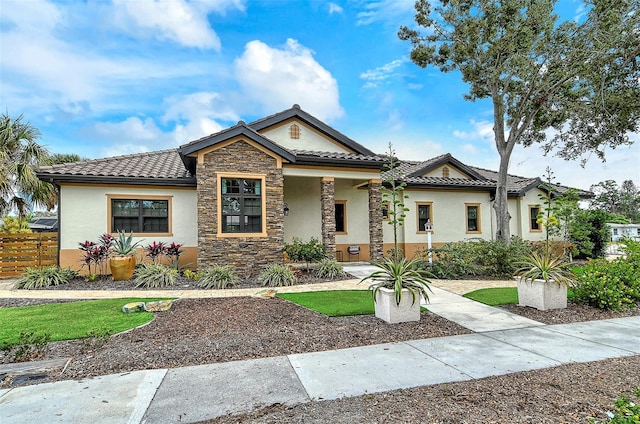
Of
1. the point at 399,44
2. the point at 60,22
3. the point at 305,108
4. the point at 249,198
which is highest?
the point at 399,44

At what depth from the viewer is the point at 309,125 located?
16266mm

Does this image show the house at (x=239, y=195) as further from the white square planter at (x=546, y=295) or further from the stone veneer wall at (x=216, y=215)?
the white square planter at (x=546, y=295)

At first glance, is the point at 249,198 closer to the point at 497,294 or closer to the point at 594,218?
the point at 497,294

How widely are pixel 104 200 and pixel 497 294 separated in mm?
13785

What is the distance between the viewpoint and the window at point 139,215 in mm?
13695

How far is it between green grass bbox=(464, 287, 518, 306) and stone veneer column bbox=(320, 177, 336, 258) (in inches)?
239

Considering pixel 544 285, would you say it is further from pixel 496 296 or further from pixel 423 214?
pixel 423 214

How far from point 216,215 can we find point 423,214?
10.9 metres

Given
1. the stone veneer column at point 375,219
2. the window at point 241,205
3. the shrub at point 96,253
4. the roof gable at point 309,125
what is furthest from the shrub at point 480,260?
the shrub at point 96,253

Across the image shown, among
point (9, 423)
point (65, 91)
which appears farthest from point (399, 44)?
point (9, 423)

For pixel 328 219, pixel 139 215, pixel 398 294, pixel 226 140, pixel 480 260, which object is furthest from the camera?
pixel 328 219

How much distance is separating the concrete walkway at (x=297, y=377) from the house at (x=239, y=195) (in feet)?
28.3

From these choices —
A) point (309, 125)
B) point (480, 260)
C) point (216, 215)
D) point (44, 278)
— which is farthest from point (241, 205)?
point (480, 260)

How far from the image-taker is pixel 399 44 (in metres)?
17.6
